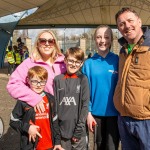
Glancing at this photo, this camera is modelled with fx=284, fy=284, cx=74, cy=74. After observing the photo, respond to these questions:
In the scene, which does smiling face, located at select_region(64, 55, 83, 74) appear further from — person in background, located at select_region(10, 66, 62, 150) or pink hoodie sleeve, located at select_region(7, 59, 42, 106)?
pink hoodie sleeve, located at select_region(7, 59, 42, 106)

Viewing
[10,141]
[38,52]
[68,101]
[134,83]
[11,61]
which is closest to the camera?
[134,83]

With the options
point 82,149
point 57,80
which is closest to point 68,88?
point 57,80

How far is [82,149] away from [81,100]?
479mm

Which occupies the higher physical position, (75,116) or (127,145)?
(75,116)

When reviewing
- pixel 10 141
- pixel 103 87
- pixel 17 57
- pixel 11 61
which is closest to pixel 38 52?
pixel 103 87

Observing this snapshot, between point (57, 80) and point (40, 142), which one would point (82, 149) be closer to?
point (40, 142)

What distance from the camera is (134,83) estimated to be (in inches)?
89.8

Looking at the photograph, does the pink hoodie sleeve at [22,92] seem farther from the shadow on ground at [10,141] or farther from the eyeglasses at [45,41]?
the shadow on ground at [10,141]

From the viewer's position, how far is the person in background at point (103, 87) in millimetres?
2678

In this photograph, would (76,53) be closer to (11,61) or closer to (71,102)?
(71,102)

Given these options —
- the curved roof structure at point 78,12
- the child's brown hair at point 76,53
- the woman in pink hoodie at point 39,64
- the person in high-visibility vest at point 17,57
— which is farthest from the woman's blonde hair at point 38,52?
the curved roof structure at point 78,12

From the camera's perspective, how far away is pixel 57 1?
18.8 meters

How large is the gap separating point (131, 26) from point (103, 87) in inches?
25.7

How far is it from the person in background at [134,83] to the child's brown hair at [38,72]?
65cm
